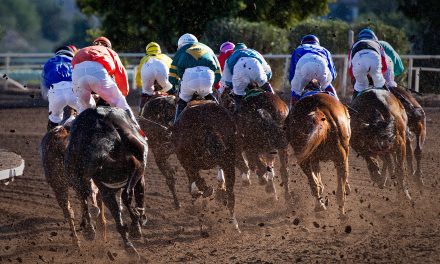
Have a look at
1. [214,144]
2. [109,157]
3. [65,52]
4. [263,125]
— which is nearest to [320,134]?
[214,144]

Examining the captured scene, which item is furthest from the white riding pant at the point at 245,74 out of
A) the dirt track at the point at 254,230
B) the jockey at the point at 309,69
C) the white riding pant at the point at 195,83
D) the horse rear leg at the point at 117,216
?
the horse rear leg at the point at 117,216

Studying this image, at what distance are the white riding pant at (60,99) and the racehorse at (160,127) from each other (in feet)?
4.27

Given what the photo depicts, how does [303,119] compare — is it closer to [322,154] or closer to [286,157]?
[322,154]

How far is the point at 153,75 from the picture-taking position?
10.9m

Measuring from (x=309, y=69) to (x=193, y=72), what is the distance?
4.05ft

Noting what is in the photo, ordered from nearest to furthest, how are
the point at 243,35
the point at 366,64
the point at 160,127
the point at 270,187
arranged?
the point at 366,64 → the point at 160,127 → the point at 270,187 → the point at 243,35

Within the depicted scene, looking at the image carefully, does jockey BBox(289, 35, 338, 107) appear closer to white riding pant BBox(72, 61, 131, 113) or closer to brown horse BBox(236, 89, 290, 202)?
brown horse BBox(236, 89, 290, 202)

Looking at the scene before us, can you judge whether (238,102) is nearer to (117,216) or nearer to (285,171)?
(285,171)

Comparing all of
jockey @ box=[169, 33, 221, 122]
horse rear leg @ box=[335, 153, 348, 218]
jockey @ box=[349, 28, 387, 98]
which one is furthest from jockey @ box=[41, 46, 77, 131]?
jockey @ box=[349, 28, 387, 98]

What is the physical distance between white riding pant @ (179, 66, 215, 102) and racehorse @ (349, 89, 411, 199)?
1.53 m

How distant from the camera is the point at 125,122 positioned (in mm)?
7516

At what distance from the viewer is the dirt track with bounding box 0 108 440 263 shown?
23.6 ft

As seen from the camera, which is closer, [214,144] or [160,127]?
[214,144]

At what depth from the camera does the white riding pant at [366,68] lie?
9.66m
